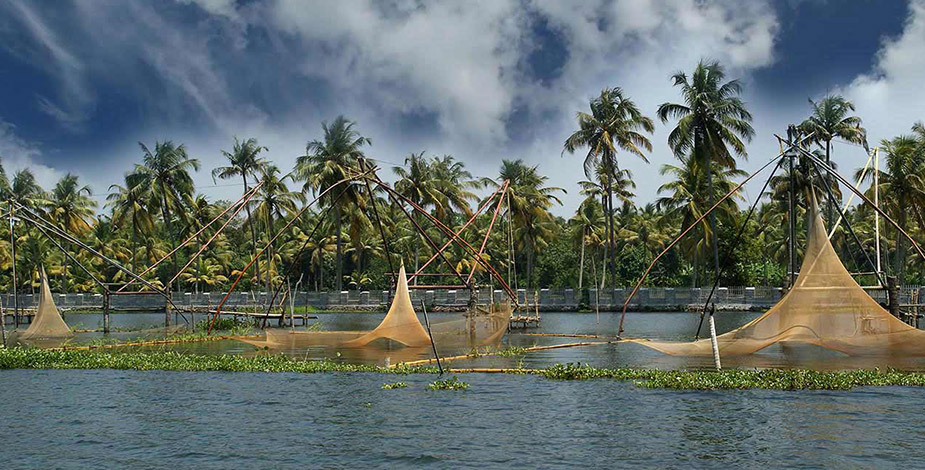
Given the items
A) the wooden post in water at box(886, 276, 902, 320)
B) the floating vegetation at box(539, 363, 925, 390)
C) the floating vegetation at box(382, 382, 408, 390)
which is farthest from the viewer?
the wooden post in water at box(886, 276, 902, 320)

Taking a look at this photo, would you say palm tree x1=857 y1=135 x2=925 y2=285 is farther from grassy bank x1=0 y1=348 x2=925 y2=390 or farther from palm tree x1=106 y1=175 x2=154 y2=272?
palm tree x1=106 y1=175 x2=154 y2=272

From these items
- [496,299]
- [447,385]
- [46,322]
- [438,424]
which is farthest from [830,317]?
[496,299]

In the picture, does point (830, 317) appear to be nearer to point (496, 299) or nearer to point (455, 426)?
point (455, 426)

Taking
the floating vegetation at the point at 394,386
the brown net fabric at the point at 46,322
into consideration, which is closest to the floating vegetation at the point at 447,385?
the floating vegetation at the point at 394,386

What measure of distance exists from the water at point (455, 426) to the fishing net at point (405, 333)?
5921 millimetres

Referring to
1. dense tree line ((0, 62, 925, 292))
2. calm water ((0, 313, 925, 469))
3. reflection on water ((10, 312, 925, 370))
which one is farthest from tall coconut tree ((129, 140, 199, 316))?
calm water ((0, 313, 925, 469))

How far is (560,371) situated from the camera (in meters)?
23.9

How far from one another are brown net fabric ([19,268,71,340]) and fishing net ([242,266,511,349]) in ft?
36.4

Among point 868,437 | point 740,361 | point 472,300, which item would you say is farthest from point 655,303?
point 868,437

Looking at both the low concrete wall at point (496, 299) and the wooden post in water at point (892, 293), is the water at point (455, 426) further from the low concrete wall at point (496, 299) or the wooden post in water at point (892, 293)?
the low concrete wall at point (496, 299)

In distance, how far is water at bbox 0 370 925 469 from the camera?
15.0 meters

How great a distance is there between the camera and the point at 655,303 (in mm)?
65312

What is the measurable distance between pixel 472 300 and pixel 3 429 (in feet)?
73.7

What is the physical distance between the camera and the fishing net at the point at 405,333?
2944 cm
